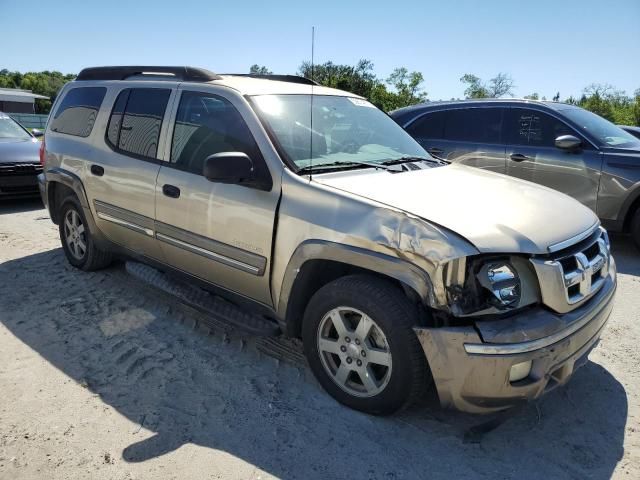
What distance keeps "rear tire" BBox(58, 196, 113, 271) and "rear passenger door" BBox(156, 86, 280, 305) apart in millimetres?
1332

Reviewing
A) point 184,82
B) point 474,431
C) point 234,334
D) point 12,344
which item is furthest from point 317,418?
point 184,82

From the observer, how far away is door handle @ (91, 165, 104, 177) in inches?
167

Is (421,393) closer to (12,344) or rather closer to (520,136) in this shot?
(12,344)

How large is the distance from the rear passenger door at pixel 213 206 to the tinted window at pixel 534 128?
455cm

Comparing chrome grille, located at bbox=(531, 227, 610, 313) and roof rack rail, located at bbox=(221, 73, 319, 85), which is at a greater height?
roof rack rail, located at bbox=(221, 73, 319, 85)

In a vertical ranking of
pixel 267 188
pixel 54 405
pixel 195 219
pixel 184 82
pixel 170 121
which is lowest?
pixel 54 405

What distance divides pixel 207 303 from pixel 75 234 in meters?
2.23

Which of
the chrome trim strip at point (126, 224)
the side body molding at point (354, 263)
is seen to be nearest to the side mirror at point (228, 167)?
the side body molding at point (354, 263)

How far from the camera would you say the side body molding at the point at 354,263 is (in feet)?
7.91

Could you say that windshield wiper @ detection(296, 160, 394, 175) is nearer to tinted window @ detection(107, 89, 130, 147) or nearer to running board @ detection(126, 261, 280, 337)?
running board @ detection(126, 261, 280, 337)

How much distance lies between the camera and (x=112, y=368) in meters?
3.27

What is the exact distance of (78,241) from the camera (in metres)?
4.95

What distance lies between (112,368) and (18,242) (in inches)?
145

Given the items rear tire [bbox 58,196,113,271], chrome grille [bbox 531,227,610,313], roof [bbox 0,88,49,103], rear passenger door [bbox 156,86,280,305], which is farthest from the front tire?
roof [bbox 0,88,49,103]
